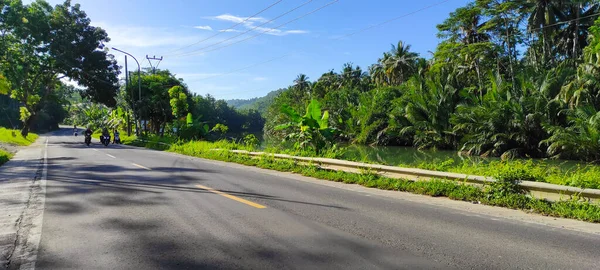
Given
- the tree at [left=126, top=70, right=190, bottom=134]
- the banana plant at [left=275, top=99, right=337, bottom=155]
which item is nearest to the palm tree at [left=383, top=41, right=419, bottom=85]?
the tree at [left=126, top=70, right=190, bottom=134]

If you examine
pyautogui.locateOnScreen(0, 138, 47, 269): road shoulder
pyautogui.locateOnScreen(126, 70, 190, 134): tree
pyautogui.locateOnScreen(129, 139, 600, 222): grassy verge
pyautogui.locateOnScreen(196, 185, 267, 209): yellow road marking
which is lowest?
pyautogui.locateOnScreen(0, 138, 47, 269): road shoulder

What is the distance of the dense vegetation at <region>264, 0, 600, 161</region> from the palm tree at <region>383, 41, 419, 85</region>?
0.57ft

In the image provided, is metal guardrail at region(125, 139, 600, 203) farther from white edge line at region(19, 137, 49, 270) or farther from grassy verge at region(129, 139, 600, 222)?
white edge line at region(19, 137, 49, 270)

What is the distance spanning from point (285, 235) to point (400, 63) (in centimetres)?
5667

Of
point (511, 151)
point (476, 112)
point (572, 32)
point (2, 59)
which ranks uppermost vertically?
point (572, 32)

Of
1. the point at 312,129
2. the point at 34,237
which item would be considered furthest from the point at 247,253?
the point at 312,129

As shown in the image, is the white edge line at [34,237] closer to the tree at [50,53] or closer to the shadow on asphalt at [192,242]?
the shadow on asphalt at [192,242]

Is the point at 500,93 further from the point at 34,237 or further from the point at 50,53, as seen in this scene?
the point at 50,53

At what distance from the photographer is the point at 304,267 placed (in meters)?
4.25

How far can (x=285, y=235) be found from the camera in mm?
5477

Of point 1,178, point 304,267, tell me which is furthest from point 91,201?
point 1,178

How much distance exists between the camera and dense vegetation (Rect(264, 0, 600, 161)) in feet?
84.9

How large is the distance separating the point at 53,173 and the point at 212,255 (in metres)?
10.9

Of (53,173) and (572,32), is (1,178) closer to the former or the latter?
(53,173)
